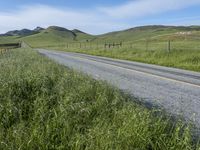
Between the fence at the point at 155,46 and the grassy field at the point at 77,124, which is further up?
the grassy field at the point at 77,124

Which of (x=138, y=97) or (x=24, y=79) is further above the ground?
(x=24, y=79)

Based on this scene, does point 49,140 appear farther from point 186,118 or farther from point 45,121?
point 186,118

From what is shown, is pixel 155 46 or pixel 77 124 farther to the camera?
pixel 155 46

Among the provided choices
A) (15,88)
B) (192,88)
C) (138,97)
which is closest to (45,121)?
(15,88)

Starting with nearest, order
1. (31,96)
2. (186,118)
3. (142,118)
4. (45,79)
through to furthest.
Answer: (142,118) < (186,118) < (31,96) < (45,79)

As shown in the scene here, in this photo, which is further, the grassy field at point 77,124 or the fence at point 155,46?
the fence at point 155,46

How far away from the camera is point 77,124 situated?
5355 mm

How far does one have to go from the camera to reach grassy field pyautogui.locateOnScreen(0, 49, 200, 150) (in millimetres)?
4534

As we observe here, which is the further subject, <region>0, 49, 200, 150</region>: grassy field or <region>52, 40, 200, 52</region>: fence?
<region>52, 40, 200, 52</region>: fence

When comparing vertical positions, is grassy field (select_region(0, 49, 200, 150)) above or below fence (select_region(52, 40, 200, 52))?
above

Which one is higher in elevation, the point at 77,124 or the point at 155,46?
the point at 77,124

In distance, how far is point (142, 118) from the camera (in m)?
5.36

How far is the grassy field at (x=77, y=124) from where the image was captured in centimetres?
453

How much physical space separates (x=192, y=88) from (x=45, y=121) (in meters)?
6.18
